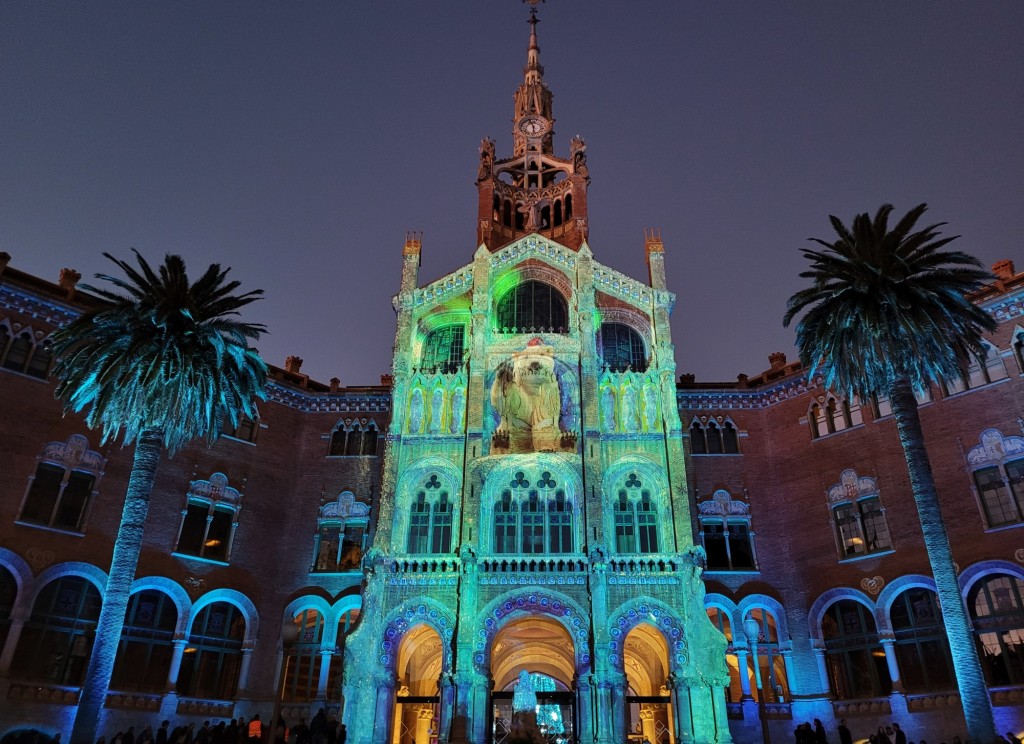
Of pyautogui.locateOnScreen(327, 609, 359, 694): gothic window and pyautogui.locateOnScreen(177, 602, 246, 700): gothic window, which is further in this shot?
pyautogui.locateOnScreen(327, 609, 359, 694): gothic window

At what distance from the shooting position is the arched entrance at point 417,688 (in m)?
32.1

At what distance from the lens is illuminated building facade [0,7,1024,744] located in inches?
1206

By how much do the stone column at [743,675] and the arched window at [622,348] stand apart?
542 inches

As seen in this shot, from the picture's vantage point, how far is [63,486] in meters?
32.1

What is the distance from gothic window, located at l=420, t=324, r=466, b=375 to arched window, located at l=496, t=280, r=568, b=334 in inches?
89.4

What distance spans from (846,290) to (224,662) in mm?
29815

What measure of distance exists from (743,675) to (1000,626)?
1038cm

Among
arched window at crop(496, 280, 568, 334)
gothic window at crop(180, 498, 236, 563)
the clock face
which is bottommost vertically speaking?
gothic window at crop(180, 498, 236, 563)

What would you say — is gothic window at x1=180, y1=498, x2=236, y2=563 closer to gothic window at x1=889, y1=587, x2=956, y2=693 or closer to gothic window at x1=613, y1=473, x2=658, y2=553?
gothic window at x1=613, y1=473, x2=658, y2=553

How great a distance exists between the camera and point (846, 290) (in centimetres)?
2795

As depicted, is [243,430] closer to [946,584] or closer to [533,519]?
[533,519]

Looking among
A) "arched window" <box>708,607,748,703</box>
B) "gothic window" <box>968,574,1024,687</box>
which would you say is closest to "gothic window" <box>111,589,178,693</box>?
"arched window" <box>708,607,748,703</box>

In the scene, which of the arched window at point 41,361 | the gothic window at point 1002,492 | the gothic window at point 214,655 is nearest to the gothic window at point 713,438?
the gothic window at point 1002,492

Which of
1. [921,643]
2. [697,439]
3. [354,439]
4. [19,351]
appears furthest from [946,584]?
[19,351]
